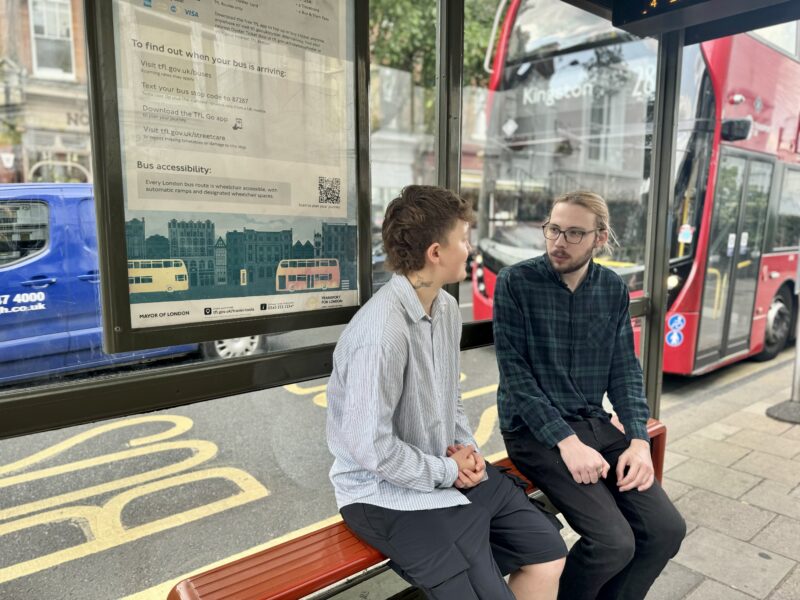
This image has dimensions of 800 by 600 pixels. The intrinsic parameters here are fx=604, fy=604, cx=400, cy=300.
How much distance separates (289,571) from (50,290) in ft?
Answer: 4.88

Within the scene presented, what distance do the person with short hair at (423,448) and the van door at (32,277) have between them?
994 millimetres

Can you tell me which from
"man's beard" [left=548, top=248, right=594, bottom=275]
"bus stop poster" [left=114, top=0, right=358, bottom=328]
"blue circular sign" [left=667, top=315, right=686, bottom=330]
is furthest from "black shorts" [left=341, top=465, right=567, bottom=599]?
"blue circular sign" [left=667, top=315, right=686, bottom=330]

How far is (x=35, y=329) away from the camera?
2285 millimetres

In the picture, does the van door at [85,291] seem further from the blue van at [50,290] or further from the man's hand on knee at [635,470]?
the man's hand on knee at [635,470]

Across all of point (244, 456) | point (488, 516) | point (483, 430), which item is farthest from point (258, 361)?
point (483, 430)

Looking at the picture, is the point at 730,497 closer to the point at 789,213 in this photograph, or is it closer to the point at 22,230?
the point at 22,230

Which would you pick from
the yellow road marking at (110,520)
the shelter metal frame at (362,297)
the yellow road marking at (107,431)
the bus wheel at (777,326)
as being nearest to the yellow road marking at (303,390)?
the yellow road marking at (107,431)

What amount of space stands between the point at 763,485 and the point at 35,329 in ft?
13.3

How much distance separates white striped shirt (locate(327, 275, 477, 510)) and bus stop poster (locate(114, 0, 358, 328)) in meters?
0.38

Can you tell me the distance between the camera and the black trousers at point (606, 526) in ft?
6.83

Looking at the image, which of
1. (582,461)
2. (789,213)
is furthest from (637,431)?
(789,213)

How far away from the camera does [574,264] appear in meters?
2.42

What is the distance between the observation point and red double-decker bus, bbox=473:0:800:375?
555cm

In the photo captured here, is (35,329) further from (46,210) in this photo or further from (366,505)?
(366,505)
